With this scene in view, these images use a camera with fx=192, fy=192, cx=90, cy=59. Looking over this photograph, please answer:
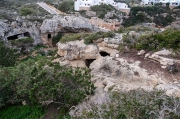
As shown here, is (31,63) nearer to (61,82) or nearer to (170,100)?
(61,82)

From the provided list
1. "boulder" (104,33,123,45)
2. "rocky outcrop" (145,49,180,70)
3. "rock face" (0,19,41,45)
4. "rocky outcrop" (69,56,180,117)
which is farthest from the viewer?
"rock face" (0,19,41,45)

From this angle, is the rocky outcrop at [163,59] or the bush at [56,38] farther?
the bush at [56,38]

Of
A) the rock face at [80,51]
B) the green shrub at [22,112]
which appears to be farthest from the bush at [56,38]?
the green shrub at [22,112]

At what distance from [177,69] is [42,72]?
6.62 m

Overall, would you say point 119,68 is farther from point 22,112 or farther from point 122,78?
point 22,112

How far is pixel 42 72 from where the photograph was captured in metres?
9.07

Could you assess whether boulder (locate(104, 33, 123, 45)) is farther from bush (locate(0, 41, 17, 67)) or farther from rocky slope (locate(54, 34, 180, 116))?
bush (locate(0, 41, 17, 67))

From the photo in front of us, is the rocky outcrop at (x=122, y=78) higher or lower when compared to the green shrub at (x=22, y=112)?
higher

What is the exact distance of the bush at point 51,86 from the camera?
865cm

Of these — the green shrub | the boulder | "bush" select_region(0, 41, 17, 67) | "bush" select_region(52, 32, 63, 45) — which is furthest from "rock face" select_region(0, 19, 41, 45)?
the green shrub

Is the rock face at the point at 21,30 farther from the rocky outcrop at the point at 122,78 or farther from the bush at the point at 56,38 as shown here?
the rocky outcrop at the point at 122,78

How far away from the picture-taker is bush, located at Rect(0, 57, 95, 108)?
8648mm

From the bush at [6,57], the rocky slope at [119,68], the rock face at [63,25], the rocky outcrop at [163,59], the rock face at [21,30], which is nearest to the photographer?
the rocky slope at [119,68]

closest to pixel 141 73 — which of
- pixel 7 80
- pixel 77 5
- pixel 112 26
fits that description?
pixel 7 80
